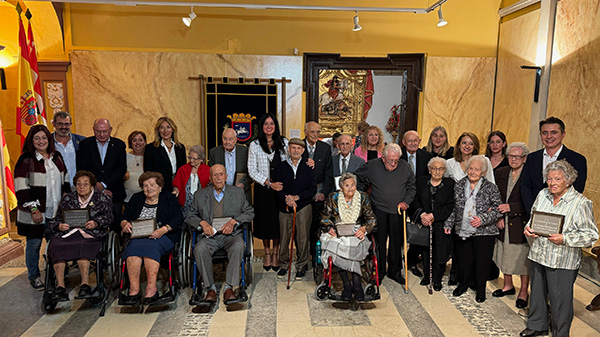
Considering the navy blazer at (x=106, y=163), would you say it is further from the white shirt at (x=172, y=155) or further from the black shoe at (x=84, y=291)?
the black shoe at (x=84, y=291)

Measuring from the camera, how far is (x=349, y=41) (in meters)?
6.29

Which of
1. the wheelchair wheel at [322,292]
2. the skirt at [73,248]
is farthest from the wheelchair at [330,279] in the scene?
the skirt at [73,248]

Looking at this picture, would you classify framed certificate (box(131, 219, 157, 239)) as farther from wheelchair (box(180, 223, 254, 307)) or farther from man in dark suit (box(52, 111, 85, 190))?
man in dark suit (box(52, 111, 85, 190))

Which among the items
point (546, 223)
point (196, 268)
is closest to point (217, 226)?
point (196, 268)

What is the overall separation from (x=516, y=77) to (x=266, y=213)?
4267 millimetres

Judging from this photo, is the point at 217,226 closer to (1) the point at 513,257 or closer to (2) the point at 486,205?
(2) the point at 486,205

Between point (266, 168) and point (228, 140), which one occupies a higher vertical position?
point (228, 140)

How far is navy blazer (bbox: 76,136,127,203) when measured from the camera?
4020 millimetres

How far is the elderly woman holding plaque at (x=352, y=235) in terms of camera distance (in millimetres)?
3545

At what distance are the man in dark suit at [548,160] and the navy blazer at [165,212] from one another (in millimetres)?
3039

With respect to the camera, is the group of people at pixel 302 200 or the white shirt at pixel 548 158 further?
the group of people at pixel 302 200

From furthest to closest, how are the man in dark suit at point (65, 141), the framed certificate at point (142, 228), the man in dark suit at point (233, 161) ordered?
1. the man in dark suit at point (233, 161)
2. the man in dark suit at point (65, 141)
3. the framed certificate at point (142, 228)

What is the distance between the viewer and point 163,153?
420cm

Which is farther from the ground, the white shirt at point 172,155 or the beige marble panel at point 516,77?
the beige marble panel at point 516,77
